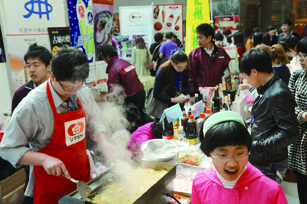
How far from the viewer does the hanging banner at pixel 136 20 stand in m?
8.14

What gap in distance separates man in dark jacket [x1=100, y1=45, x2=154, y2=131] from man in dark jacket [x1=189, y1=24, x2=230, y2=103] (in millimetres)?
981

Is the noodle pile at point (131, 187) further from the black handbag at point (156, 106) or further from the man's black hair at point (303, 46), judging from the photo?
the black handbag at point (156, 106)

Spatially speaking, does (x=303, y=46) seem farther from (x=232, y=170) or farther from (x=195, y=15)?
(x=195, y=15)

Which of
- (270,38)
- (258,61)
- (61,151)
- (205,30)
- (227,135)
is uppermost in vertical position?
(205,30)

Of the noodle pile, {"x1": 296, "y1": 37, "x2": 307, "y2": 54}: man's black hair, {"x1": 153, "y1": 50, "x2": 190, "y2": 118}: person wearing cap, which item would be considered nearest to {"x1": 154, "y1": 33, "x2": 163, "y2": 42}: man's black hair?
{"x1": 153, "y1": 50, "x2": 190, "y2": 118}: person wearing cap

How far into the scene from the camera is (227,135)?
1.26 metres

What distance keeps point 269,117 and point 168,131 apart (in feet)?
3.71

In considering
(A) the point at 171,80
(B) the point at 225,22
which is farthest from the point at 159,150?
(B) the point at 225,22

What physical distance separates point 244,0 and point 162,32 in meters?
4.90

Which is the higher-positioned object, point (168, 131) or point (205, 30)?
point (205, 30)

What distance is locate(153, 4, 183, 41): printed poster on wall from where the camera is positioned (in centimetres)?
826

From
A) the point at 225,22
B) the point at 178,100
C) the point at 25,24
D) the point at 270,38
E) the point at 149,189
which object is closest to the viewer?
the point at 149,189

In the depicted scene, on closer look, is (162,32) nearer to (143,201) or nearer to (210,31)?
(210,31)

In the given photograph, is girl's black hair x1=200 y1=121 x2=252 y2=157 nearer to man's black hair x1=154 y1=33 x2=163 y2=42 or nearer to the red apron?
the red apron
